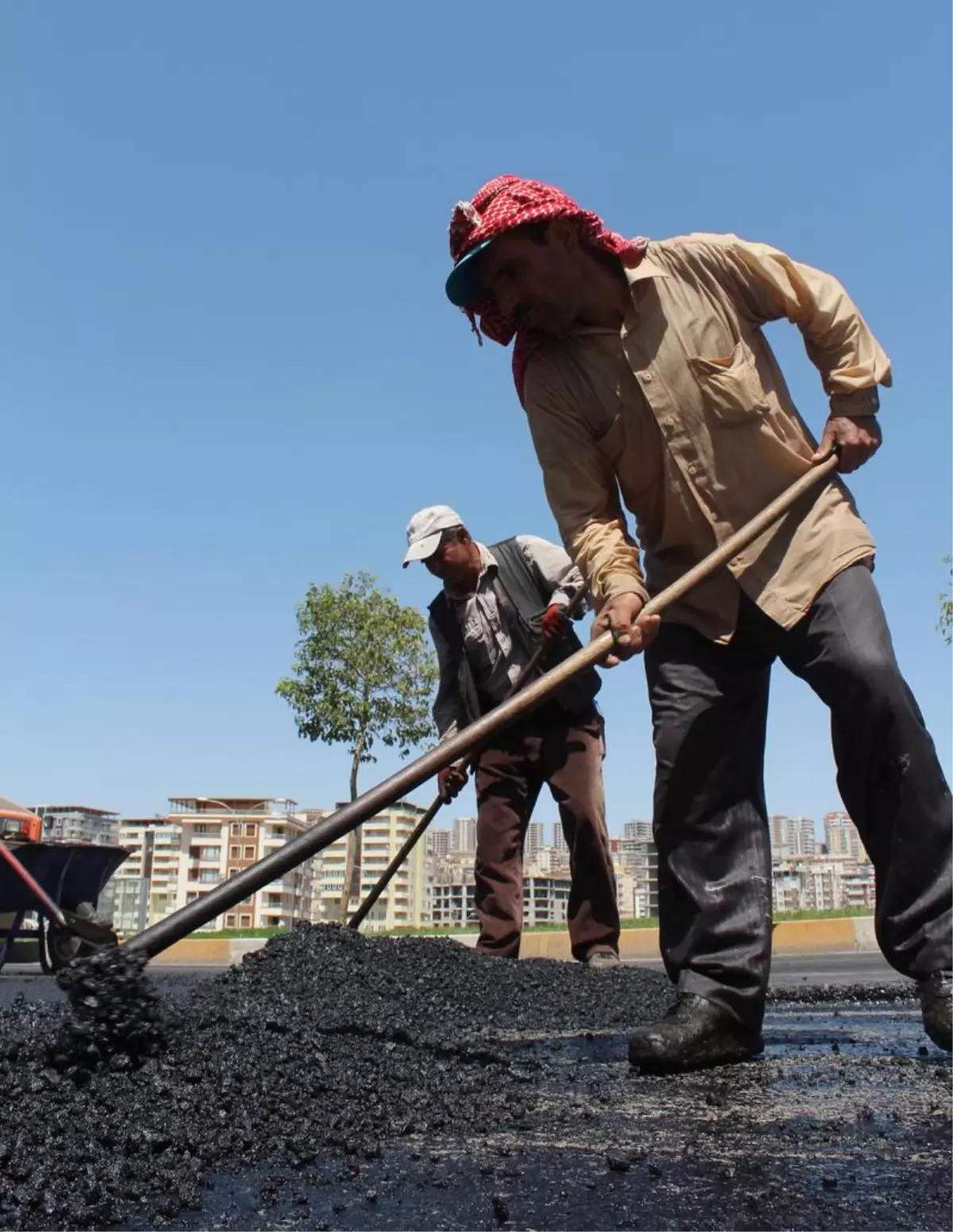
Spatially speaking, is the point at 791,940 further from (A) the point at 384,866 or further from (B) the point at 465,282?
(A) the point at 384,866

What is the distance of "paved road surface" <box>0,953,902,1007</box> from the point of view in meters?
5.80

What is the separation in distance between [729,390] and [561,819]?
9.66 ft

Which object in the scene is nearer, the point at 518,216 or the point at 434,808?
the point at 518,216

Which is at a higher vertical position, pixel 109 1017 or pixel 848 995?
pixel 109 1017

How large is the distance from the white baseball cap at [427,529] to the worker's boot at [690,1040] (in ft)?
9.82

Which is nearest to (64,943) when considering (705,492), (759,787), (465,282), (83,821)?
(759,787)

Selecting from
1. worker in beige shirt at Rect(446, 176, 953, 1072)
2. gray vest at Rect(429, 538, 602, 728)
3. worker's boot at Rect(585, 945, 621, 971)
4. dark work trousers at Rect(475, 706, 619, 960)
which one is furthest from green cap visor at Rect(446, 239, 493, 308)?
worker's boot at Rect(585, 945, 621, 971)

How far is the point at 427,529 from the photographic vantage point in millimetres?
5301

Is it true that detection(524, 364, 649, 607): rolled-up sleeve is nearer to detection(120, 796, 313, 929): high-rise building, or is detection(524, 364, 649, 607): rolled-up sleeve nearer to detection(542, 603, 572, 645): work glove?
detection(542, 603, 572, 645): work glove

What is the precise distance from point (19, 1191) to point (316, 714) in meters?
20.6

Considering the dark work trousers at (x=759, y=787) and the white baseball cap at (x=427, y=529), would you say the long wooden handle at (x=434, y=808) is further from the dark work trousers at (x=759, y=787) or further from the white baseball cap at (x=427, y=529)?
the dark work trousers at (x=759, y=787)

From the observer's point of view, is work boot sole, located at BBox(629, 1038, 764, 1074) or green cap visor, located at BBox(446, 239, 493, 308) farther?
green cap visor, located at BBox(446, 239, 493, 308)

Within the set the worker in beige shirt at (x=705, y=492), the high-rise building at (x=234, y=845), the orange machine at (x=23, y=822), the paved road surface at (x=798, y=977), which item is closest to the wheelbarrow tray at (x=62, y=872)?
the paved road surface at (x=798, y=977)

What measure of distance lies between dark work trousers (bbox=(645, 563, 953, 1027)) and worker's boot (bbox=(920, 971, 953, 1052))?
3 centimetres
